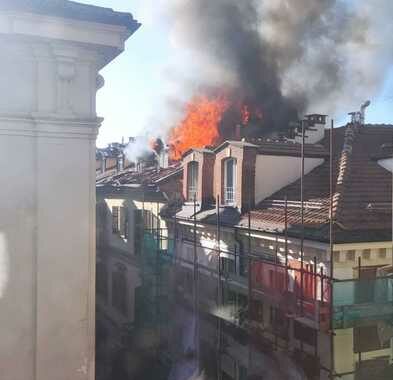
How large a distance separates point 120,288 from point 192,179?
26.1 feet

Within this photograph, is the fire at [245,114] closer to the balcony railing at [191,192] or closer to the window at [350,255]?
the balcony railing at [191,192]

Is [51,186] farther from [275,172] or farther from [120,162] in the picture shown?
[120,162]

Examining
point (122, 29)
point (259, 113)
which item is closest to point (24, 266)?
point (122, 29)

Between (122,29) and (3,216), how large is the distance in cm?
290

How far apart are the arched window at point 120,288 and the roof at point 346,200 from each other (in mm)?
9617

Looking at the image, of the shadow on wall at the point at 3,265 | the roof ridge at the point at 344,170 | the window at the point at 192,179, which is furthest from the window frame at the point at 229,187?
the shadow on wall at the point at 3,265

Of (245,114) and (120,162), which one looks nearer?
(245,114)

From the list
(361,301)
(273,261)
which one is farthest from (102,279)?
(361,301)

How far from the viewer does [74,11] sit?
6.22 metres

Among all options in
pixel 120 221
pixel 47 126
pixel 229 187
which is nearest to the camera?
pixel 47 126

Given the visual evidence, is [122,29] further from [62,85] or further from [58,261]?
[58,261]

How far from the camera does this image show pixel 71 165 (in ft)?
21.6

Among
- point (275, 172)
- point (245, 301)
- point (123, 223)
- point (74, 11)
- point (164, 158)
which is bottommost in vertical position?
point (245, 301)

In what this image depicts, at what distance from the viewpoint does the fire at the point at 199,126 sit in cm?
2058
